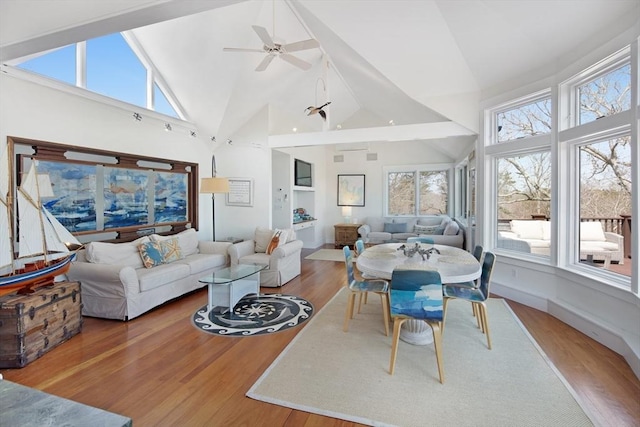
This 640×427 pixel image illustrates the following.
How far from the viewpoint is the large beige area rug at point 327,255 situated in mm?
7020

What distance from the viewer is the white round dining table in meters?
2.65

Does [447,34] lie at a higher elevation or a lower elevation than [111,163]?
higher

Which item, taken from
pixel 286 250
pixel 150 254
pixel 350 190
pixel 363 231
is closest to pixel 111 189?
pixel 150 254

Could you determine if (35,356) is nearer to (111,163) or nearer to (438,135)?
(111,163)

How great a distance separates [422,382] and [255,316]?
2003 mm

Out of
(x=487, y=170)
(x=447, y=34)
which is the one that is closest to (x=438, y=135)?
(x=487, y=170)

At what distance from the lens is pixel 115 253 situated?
12.9 feet

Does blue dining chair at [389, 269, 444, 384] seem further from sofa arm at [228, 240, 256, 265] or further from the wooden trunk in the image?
sofa arm at [228, 240, 256, 265]

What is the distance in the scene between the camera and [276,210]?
716 centimetres

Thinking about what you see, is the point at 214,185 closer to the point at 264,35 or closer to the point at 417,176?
the point at 264,35

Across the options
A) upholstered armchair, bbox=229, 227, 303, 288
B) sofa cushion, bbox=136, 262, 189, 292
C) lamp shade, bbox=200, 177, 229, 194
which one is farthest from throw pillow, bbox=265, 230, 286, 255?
sofa cushion, bbox=136, 262, 189, 292

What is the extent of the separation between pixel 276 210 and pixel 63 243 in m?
4.27

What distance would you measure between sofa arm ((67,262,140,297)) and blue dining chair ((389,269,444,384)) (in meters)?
2.89

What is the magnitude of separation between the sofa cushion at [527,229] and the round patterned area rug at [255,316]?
298 cm
